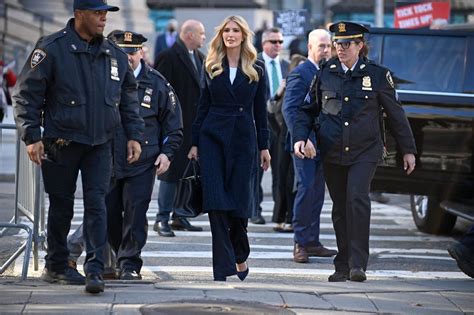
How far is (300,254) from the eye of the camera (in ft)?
37.6

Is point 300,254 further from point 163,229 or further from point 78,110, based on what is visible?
point 78,110

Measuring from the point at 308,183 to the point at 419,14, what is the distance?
46.7ft

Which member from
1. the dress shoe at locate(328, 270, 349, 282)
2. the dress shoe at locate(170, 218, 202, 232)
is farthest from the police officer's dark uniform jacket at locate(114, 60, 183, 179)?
the dress shoe at locate(170, 218, 202, 232)

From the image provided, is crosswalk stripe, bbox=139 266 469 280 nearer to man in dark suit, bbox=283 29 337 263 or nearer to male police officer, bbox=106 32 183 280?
man in dark suit, bbox=283 29 337 263

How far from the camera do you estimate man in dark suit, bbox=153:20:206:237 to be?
43.3 feet

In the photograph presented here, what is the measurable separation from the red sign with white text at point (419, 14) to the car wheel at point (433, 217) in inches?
473

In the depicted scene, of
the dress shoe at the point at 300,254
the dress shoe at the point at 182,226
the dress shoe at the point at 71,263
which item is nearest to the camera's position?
the dress shoe at the point at 71,263

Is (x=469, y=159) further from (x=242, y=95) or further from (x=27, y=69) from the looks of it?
(x=27, y=69)

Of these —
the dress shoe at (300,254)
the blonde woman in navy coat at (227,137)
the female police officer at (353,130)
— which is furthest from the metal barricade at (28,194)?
the dress shoe at (300,254)

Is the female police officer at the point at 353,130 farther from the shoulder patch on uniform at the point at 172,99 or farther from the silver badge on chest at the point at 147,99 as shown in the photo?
the silver badge on chest at the point at 147,99

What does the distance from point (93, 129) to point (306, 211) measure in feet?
13.0

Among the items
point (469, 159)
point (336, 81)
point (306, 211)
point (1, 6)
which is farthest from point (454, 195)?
point (1, 6)

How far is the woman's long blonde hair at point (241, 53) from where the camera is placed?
30.9 ft

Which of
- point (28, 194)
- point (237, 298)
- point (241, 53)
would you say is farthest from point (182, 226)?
point (237, 298)
